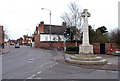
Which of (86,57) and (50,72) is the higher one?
(86,57)

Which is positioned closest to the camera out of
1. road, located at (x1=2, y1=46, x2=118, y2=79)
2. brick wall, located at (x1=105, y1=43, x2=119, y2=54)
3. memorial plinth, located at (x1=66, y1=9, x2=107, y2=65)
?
road, located at (x1=2, y1=46, x2=118, y2=79)

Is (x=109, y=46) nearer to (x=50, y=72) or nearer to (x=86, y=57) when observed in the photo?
(x=86, y=57)

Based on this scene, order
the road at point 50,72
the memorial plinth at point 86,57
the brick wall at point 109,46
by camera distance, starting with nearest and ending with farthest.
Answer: the road at point 50,72
the memorial plinth at point 86,57
the brick wall at point 109,46

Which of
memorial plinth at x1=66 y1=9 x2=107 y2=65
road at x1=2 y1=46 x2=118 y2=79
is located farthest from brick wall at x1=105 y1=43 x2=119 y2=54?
road at x1=2 y1=46 x2=118 y2=79

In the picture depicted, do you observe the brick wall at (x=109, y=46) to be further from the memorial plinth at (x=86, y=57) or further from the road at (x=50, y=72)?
the road at (x=50, y=72)

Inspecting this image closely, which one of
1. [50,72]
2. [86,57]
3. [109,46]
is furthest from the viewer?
[109,46]

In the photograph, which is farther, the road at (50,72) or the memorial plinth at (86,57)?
the memorial plinth at (86,57)

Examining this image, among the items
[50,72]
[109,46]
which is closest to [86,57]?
[50,72]

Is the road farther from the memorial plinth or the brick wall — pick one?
the brick wall

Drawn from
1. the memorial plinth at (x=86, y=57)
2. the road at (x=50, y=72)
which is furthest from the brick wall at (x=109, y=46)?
the road at (x=50, y=72)

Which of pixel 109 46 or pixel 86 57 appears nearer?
pixel 86 57

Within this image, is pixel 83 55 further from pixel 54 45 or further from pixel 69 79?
pixel 54 45

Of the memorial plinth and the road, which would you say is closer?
the road

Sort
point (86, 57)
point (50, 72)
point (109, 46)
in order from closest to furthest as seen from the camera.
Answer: point (50, 72) → point (86, 57) → point (109, 46)
